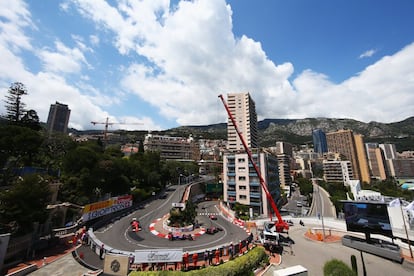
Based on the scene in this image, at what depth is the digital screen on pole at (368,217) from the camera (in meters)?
20.0

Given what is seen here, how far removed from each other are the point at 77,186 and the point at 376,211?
46.8 m

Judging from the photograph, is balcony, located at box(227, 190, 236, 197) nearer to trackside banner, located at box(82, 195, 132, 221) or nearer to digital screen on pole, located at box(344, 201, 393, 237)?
trackside banner, located at box(82, 195, 132, 221)

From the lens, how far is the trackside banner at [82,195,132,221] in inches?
1170

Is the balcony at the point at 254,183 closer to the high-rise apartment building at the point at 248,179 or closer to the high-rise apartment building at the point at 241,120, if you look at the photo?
the high-rise apartment building at the point at 248,179

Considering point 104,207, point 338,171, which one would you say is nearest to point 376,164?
point 338,171

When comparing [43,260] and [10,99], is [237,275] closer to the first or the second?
[43,260]

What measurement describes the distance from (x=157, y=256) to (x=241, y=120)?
122915 millimetres

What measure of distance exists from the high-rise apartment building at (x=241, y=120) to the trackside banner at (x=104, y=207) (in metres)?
95.5

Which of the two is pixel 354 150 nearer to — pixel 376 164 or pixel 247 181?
pixel 376 164

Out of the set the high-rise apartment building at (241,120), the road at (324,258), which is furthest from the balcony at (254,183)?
the high-rise apartment building at (241,120)

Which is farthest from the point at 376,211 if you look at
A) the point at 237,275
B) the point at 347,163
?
the point at 347,163

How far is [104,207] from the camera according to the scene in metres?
33.5

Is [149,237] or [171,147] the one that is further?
[171,147]

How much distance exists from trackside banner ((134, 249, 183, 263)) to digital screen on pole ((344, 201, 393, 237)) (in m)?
19.8
